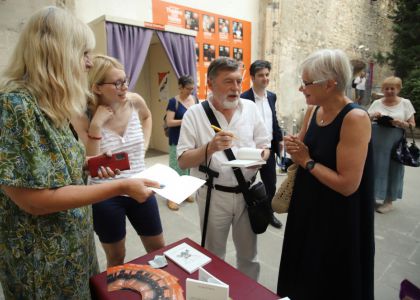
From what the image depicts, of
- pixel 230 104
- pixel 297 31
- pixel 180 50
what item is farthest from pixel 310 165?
pixel 297 31

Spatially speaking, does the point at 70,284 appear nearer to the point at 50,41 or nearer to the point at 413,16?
the point at 50,41

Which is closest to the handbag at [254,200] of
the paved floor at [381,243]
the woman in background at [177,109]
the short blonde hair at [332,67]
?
the short blonde hair at [332,67]

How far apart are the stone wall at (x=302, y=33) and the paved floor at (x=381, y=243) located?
215 inches

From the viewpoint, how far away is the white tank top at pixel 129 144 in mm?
1825

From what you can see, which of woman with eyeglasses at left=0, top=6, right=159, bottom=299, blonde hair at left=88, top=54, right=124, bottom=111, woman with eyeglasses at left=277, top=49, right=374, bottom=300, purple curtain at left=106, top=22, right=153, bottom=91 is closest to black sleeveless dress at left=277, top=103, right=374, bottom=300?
woman with eyeglasses at left=277, top=49, right=374, bottom=300

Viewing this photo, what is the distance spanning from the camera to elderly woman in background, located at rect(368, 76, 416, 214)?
11.7ft

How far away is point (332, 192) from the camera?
61.2 inches

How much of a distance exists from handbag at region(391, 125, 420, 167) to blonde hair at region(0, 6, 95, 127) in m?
3.85

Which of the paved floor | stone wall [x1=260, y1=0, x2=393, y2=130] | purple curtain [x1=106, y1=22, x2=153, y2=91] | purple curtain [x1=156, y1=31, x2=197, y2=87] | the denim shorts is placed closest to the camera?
the denim shorts

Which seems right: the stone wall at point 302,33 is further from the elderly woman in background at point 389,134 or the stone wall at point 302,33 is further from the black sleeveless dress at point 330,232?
the black sleeveless dress at point 330,232

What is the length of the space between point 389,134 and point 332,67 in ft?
9.10

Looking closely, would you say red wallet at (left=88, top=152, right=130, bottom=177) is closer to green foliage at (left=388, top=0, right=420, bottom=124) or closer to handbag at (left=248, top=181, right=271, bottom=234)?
handbag at (left=248, top=181, right=271, bottom=234)

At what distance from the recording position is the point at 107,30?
4223 mm

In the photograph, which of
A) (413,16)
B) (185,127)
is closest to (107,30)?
(185,127)
